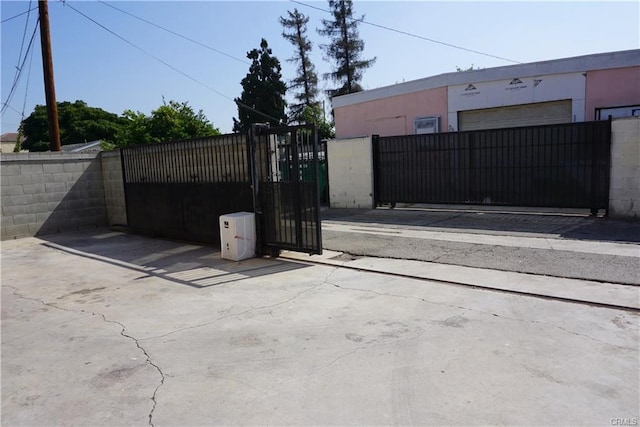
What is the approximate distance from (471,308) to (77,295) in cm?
555

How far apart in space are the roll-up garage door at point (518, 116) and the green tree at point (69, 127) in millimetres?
39352

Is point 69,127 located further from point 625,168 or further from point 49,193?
point 625,168

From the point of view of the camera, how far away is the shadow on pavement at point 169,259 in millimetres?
7277

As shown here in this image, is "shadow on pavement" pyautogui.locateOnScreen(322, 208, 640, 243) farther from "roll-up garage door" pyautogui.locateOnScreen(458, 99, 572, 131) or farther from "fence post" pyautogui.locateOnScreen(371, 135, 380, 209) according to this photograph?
"roll-up garage door" pyautogui.locateOnScreen(458, 99, 572, 131)

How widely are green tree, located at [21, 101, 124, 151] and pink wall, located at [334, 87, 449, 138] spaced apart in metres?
33.2

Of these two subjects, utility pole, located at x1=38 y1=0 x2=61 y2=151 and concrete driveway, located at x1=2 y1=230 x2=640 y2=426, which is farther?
utility pole, located at x1=38 y1=0 x2=61 y2=151

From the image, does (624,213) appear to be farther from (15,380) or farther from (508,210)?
(15,380)

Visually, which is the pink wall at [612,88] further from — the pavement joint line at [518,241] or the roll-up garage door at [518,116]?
the pavement joint line at [518,241]

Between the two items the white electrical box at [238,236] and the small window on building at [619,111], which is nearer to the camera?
the white electrical box at [238,236]

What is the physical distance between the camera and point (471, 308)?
5.13 m

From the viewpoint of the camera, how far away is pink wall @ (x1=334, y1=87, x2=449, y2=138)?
1702cm

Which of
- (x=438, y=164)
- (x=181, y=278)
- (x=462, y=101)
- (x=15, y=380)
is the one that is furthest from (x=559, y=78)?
(x=15, y=380)

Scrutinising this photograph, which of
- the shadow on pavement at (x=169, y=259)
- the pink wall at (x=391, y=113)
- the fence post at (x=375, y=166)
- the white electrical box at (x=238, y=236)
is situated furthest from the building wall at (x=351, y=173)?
the white electrical box at (x=238, y=236)

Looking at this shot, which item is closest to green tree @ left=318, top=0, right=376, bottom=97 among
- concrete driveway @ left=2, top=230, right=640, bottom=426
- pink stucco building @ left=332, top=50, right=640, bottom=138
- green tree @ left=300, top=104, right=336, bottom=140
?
green tree @ left=300, top=104, right=336, bottom=140
